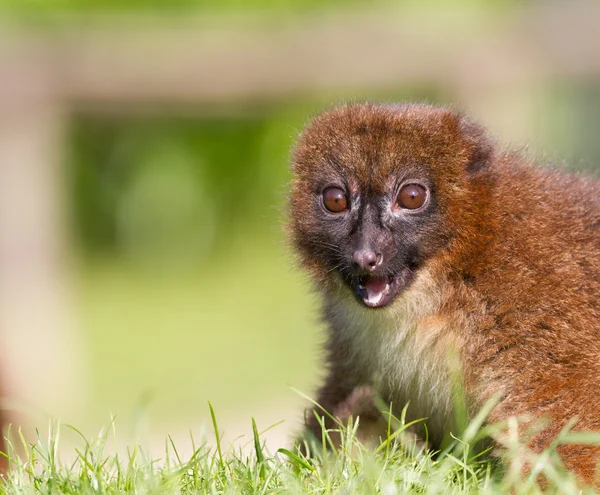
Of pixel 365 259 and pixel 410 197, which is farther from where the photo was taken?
pixel 410 197

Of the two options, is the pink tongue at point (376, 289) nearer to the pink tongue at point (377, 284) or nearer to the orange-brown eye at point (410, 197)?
the pink tongue at point (377, 284)

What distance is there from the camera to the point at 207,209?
20422mm

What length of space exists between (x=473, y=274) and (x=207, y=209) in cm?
1553

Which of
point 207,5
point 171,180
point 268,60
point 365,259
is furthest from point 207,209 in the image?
point 365,259

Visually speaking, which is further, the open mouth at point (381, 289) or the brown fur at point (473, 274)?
the open mouth at point (381, 289)

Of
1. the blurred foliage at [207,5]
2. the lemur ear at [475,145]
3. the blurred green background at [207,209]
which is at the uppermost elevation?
the blurred foliage at [207,5]

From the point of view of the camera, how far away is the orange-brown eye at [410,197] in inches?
201

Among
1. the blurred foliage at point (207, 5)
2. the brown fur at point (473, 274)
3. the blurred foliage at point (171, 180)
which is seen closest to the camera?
the brown fur at point (473, 274)

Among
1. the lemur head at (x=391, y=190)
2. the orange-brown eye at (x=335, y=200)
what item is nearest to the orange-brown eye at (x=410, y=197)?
the lemur head at (x=391, y=190)

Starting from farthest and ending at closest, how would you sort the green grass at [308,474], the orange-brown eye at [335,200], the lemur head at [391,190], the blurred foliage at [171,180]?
the blurred foliage at [171,180], the orange-brown eye at [335,200], the lemur head at [391,190], the green grass at [308,474]

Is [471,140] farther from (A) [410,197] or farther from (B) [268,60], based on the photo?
(B) [268,60]

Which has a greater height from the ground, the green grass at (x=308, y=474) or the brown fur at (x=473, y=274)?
the brown fur at (x=473, y=274)

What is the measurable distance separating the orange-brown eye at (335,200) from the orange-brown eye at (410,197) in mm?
288

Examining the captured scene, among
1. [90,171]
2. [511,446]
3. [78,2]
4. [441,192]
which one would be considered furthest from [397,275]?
[90,171]
